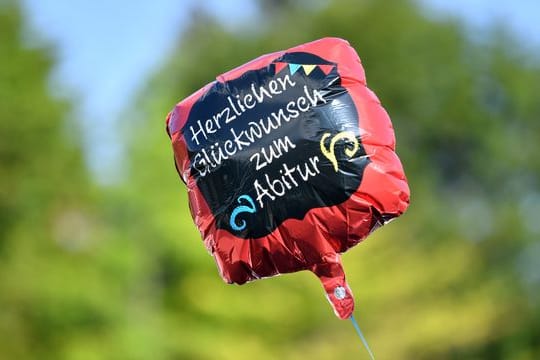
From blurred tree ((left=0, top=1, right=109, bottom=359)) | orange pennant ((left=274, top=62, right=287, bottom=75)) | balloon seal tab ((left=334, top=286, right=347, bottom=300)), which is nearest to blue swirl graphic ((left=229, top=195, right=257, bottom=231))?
balloon seal tab ((left=334, top=286, right=347, bottom=300))

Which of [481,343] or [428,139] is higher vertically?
[428,139]

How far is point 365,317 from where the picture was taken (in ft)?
93.7

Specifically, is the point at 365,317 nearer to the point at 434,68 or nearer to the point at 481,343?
the point at 481,343

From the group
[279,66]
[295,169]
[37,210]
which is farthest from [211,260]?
[295,169]

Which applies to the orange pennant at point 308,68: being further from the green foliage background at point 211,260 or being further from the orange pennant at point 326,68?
the green foliage background at point 211,260

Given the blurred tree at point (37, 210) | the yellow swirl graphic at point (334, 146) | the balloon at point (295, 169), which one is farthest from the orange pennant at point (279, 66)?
the blurred tree at point (37, 210)

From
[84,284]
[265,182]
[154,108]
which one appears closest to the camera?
[265,182]

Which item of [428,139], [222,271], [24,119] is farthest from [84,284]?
[222,271]

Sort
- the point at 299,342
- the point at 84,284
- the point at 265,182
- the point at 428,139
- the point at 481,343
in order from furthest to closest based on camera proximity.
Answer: the point at 428,139 → the point at 481,343 → the point at 299,342 → the point at 84,284 → the point at 265,182

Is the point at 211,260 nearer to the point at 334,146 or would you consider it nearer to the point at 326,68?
the point at 326,68

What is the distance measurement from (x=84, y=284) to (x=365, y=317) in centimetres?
701

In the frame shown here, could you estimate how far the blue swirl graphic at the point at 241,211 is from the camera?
6863 mm

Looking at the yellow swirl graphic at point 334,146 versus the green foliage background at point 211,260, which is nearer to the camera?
the yellow swirl graphic at point 334,146

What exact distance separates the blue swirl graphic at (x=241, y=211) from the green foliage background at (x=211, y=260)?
18.6 m
